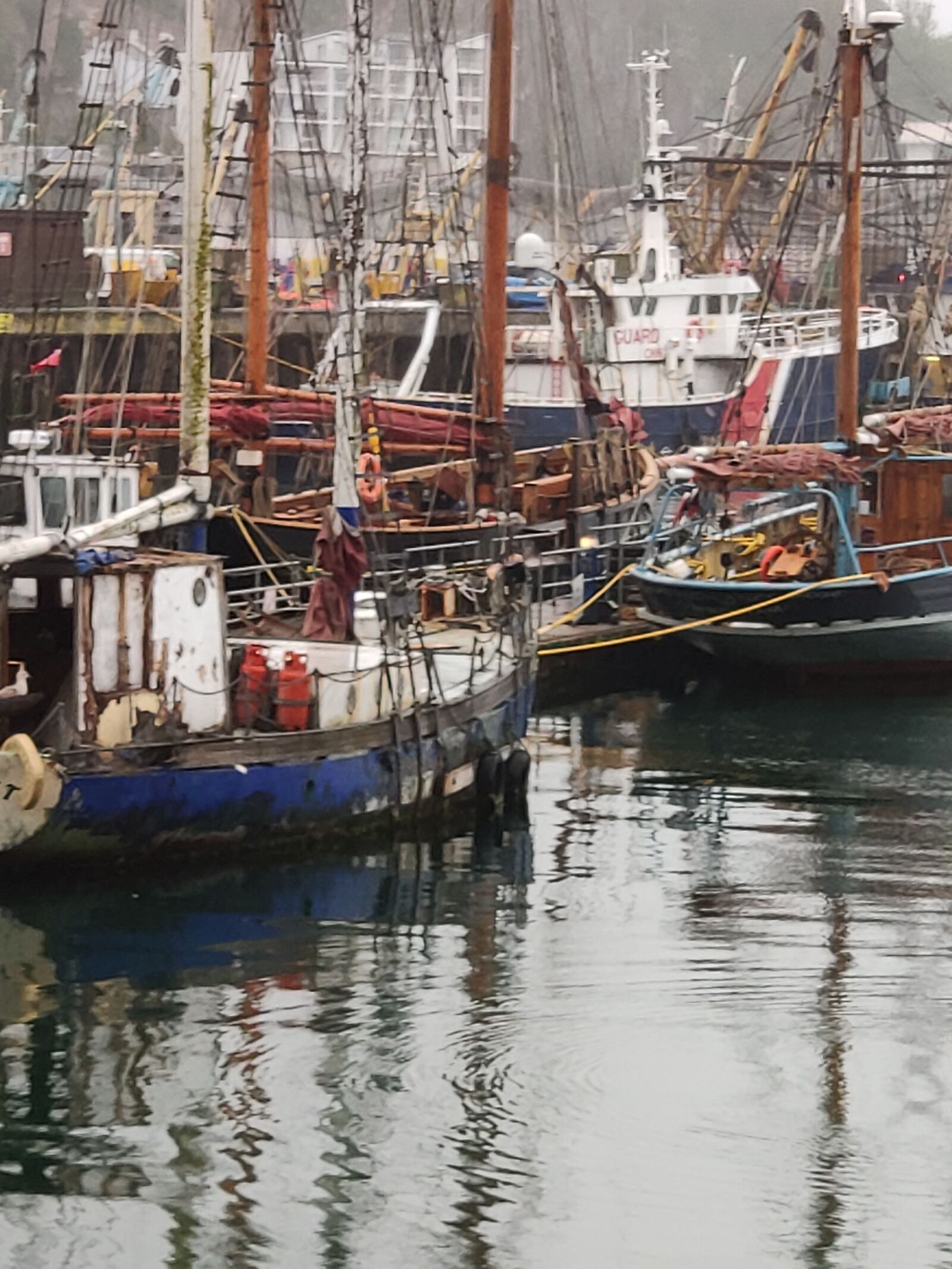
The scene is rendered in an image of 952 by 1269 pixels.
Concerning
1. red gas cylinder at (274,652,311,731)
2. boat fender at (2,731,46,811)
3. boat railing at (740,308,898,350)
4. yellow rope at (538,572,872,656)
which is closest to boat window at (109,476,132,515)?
red gas cylinder at (274,652,311,731)

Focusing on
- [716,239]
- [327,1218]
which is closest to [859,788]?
[327,1218]

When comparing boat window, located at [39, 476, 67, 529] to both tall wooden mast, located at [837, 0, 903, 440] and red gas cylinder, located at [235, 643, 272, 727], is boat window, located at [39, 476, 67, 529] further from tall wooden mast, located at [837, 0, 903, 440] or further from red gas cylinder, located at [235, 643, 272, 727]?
tall wooden mast, located at [837, 0, 903, 440]

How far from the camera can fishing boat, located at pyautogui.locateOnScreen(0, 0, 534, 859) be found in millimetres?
22438

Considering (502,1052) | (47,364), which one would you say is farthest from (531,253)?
(502,1052)

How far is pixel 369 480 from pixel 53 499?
6.19 meters

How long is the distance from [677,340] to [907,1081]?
4308cm

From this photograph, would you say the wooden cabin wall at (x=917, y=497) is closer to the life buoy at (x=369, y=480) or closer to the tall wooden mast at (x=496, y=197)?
the tall wooden mast at (x=496, y=197)

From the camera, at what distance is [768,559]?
3659cm

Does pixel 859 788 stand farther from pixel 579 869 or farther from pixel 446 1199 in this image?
pixel 446 1199

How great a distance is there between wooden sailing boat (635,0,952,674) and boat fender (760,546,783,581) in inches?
0.8

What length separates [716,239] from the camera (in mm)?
67812

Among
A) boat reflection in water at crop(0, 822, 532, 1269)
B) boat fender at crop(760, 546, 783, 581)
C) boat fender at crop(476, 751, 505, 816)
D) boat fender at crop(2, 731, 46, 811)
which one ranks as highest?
boat fender at crop(760, 546, 783, 581)

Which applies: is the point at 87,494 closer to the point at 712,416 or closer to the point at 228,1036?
the point at 228,1036

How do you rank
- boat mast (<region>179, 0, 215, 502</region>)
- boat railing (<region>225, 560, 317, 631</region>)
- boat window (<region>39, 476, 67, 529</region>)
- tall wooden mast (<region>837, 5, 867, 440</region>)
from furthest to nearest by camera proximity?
tall wooden mast (<region>837, 5, 867, 440</region>) < boat window (<region>39, 476, 67, 529</region>) < boat railing (<region>225, 560, 317, 631</region>) < boat mast (<region>179, 0, 215, 502</region>)
